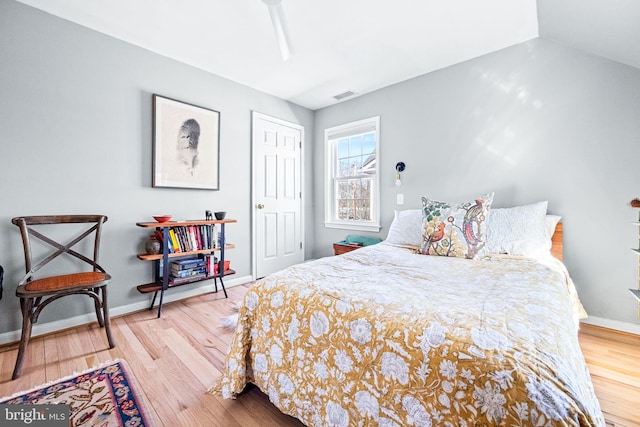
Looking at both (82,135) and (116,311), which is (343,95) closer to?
(82,135)

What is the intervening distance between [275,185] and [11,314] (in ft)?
8.99

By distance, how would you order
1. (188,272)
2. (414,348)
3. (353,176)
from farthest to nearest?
(353,176), (188,272), (414,348)

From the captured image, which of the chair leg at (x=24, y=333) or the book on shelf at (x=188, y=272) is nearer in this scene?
the chair leg at (x=24, y=333)

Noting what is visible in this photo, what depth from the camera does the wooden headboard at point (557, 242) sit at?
2.31 metres

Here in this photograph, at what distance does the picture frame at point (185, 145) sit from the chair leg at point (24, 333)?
1335 millimetres

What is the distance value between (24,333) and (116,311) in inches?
33.5

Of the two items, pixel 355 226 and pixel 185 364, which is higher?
pixel 355 226

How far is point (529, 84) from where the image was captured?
2514 millimetres

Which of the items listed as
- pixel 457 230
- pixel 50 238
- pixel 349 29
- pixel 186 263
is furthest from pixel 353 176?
pixel 50 238

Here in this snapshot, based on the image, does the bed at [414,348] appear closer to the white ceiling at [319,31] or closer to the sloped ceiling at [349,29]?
the sloped ceiling at [349,29]

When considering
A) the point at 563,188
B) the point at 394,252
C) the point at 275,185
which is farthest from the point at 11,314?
the point at 563,188

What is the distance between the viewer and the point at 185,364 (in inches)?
70.2

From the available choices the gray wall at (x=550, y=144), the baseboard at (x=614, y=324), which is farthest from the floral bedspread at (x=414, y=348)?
the baseboard at (x=614, y=324)

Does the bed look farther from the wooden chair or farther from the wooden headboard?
the wooden chair
